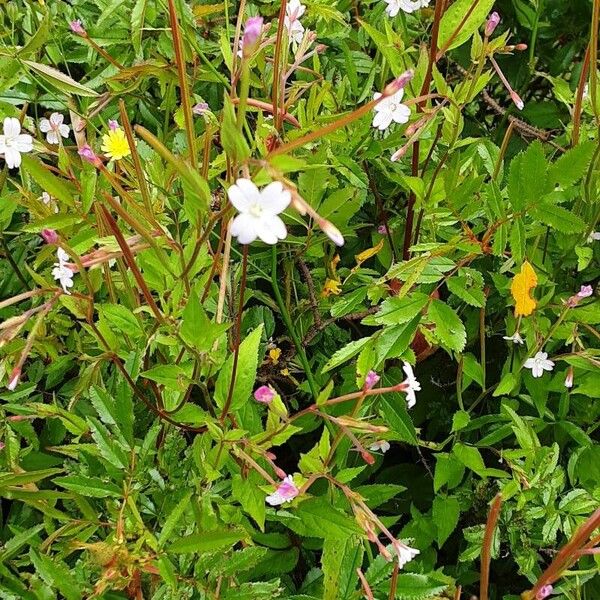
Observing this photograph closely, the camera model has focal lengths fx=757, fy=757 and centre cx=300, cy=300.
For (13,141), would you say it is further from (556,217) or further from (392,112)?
(556,217)

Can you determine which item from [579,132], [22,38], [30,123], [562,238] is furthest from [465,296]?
[22,38]

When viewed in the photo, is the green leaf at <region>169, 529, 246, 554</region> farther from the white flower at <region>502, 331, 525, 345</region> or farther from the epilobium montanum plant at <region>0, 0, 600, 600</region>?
the white flower at <region>502, 331, 525, 345</region>

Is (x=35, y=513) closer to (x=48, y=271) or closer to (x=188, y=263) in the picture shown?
(x=48, y=271)

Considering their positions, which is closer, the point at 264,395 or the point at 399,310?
the point at 264,395

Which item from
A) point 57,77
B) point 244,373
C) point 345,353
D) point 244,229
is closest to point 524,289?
point 345,353

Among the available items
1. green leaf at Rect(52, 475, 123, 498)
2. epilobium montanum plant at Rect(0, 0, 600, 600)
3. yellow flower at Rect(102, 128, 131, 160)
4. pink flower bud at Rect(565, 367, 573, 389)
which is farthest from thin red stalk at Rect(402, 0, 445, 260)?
green leaf at Rect(52, 475, 123, 498)

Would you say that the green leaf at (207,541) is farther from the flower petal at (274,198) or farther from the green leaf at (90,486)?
the flower petal at (274,198)
